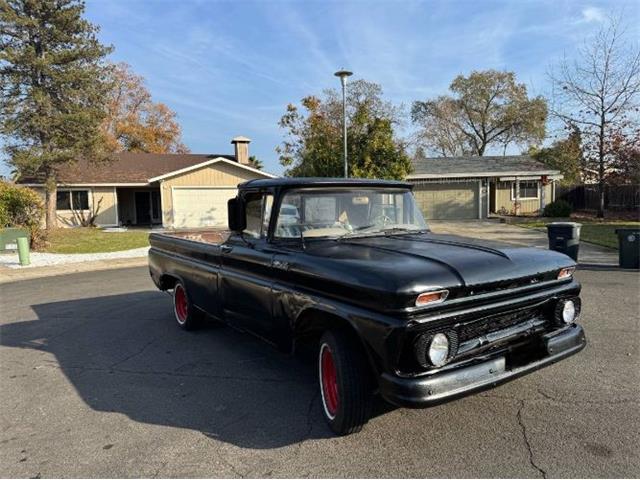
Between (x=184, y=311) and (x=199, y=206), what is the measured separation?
20799 mm

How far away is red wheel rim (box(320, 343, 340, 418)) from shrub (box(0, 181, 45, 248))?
1719 centimetres

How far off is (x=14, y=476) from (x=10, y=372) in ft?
8.00

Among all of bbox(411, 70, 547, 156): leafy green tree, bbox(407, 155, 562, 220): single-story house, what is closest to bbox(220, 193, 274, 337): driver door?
bbox(407, 155, 562, 220): single-story house

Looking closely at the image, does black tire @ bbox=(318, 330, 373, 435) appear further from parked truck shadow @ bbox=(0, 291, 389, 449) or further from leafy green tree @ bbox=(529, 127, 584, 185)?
leafy green tree @ bbox=(529, 127, 584, 185)

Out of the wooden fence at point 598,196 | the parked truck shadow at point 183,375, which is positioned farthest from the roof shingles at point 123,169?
the wooden fence at point 598,196


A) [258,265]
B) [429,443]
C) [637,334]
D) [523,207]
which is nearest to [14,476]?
[258,265]

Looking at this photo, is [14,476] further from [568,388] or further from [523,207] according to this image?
[523,207]

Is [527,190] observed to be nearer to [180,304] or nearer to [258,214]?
[180,304]

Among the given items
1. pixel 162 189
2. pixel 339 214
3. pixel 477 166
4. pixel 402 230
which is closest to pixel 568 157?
pixel 477 166

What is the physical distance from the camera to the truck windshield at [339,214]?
425cm

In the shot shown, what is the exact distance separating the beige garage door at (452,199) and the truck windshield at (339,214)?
25.7 m

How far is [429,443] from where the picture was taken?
335 cm

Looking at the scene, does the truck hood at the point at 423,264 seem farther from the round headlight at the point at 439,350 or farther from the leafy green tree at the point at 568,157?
the leafy green tree at the point at 568,157

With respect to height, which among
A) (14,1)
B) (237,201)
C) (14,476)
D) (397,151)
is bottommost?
(14,476)
